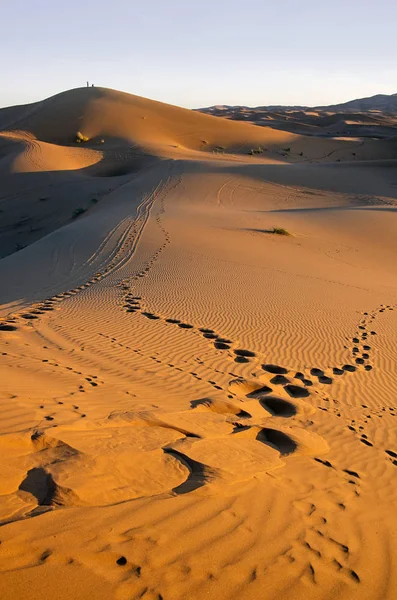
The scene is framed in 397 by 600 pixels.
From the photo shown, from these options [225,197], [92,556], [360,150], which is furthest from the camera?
[360,150]

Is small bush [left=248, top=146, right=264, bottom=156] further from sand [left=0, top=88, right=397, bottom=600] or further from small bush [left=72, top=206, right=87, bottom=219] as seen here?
sand [left=0, top=88, right=397, bottom=600]

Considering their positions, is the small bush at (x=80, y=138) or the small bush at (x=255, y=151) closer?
the small bush at (x=255, y=151)

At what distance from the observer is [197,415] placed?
18.1ft

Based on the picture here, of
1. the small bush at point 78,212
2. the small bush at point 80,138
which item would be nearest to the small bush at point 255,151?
the small bush at point 80,138

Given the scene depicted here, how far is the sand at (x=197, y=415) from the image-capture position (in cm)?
321

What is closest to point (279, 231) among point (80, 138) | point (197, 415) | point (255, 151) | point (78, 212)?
point (78, 212)

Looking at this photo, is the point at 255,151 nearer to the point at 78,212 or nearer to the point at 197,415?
the point at 78,212

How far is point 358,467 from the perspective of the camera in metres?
4.95

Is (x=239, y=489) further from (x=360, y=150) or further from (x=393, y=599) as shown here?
(x=360, y=150)

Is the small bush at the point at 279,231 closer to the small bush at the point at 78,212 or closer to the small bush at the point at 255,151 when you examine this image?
the small bush at the point at 78,212

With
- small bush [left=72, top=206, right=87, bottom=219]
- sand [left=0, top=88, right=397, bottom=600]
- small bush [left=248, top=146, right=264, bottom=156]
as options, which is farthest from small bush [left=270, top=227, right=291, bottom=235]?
small bush [left=248, top=146, right=264, bottom=156]

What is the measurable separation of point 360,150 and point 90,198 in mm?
25789

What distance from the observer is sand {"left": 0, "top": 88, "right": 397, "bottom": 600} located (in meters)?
3.21

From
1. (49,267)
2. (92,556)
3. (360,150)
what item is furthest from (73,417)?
(360,150)
